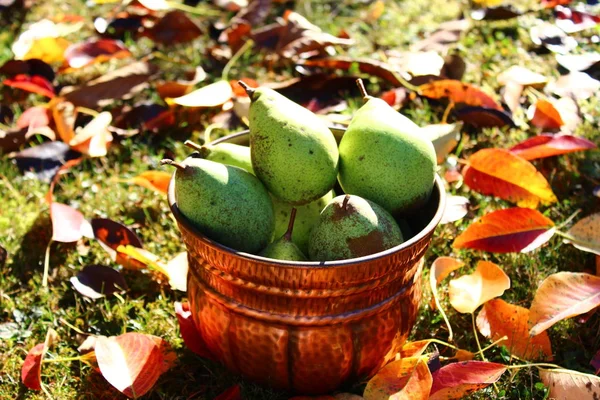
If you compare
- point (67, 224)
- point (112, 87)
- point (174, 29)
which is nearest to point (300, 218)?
point (67, 224)

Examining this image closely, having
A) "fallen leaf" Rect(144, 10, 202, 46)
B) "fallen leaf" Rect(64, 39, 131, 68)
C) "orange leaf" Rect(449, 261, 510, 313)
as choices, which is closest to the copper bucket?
"orange leaf" Rect(449, 261, 510, 313)

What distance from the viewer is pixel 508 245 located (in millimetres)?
1876

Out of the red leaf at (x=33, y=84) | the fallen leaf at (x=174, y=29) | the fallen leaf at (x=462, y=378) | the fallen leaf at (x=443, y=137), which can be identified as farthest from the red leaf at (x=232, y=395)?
the fallen leaf at (x=174, y=29)

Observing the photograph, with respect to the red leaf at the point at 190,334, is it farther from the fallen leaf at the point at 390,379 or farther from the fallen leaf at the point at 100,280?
the fallen leaf at the point at 390,379

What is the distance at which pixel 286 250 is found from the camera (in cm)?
142

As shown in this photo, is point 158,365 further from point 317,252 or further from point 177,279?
point 317,252

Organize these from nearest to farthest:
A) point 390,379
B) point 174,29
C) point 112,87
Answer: point 390,379
point 112,87
point 174,29

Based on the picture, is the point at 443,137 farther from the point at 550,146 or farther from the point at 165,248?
the point at 165,248

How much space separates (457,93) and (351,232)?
126 centimetres

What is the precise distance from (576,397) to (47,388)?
1171 millimetres

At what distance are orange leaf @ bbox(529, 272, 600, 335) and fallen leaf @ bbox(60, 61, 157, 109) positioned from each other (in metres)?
1.66

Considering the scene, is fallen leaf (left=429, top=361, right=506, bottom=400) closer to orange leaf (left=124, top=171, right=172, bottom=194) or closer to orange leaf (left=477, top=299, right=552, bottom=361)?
orange leaf (left=477, top=299, right=552, bottom=361)

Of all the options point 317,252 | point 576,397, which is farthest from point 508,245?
point 317,252

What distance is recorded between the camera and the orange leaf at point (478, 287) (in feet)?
5.56
